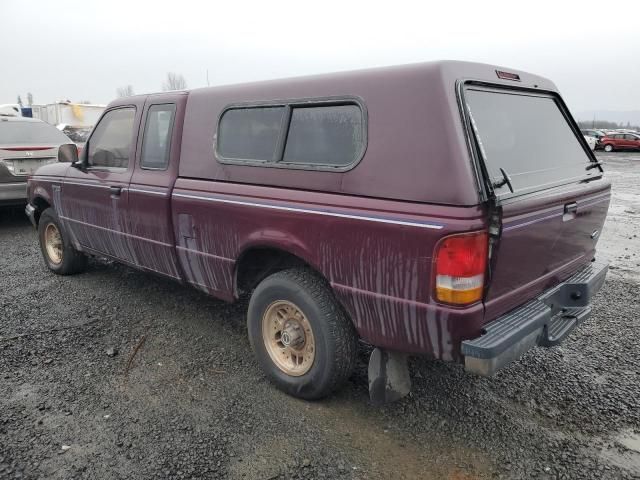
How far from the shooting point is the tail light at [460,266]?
2248 mm

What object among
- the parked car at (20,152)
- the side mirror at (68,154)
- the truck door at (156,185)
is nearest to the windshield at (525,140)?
the truck door at (156,185)

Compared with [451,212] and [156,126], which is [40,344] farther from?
[451,212]

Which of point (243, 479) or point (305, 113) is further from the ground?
point (305, 113)

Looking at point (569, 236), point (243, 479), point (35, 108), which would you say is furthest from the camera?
point (35, 108)

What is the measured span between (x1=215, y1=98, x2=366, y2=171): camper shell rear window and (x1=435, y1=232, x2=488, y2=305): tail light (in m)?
0.71

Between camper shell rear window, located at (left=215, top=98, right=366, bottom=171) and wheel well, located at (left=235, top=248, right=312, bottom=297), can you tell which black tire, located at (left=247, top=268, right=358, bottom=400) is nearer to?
wheel well, located at (left=235, top=248, right=312, bottom=297)

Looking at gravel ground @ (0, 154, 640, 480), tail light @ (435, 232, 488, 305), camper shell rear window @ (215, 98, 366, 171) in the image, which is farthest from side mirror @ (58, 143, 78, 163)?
tail light @ (435, 232, 488, 305)

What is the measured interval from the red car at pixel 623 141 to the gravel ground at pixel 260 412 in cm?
3191

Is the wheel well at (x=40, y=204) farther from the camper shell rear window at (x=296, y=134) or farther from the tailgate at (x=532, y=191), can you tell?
the tailgate at (x=532, y=191)

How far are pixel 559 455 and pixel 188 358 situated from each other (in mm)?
2454

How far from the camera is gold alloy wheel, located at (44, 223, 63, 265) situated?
18.0ft

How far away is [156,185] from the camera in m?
3.78

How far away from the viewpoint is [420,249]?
231cm

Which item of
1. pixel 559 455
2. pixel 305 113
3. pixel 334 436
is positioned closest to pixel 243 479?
pixel 334 436
